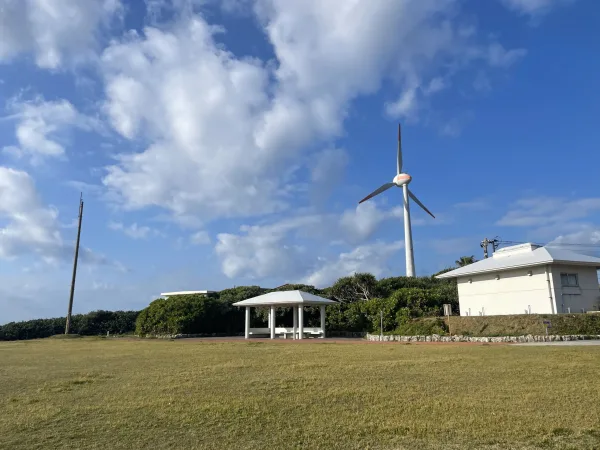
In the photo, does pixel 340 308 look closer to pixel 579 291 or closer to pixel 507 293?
pixel 507 293

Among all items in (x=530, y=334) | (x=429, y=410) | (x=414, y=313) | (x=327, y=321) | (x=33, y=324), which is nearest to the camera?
(x=429, y=410)

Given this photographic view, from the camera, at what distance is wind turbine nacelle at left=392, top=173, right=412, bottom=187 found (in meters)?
52.8

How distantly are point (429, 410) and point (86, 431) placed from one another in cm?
518

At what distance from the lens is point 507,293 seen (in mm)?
27297

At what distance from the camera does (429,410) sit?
7508mm

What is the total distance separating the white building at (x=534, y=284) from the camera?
82.0ft

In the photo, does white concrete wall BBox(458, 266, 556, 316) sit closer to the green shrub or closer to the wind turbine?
the green shrub

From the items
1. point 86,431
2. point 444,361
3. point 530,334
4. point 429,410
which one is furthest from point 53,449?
point 530,334

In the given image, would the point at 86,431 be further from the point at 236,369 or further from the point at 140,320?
the point at 140,320

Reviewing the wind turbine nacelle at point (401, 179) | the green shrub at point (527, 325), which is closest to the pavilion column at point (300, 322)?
the green shrub at point (527, 325)

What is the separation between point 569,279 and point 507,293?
3289 millimetres

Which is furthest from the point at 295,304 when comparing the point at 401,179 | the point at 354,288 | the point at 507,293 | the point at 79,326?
the point at 401,179

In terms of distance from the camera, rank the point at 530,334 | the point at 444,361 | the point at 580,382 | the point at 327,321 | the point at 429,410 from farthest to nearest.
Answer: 1. the point at 327,321
2. the point at 530,334
3. the point at 444,361
4. the point at 580,382
5. the point at 429,410

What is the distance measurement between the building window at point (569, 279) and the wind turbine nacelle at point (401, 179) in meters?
28.2
